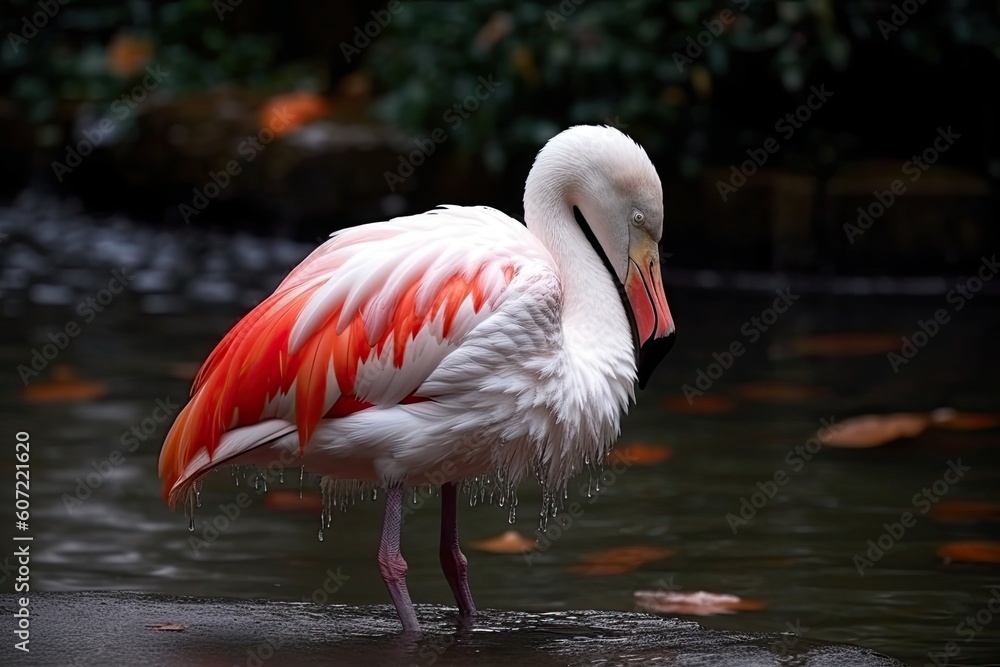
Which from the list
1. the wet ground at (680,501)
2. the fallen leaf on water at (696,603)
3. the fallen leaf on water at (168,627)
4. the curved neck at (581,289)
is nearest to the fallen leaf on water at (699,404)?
the wet ground at (680,501)

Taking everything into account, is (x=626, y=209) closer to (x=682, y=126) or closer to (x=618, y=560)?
→ (x=618, y=560)

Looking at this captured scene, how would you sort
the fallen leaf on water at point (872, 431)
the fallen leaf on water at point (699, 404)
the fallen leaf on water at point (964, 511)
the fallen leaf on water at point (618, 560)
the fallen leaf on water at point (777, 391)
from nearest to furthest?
the fallen leaf on water at point (618, 560), the fallen leaf on water at point (964, 511), the fallen leaf on water at point (872, 431), the fallen leaf on water at point (699, 404), the fallen leaf on water at point (777, 391)

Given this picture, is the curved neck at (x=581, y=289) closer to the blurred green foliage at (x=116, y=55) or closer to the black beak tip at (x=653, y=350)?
the black beak tip at (x=653, y=350)

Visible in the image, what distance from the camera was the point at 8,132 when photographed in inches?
487

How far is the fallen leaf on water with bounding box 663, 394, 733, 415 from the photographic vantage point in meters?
6.96

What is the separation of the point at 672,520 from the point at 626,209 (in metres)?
1.68

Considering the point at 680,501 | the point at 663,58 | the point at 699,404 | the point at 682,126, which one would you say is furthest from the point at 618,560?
the point at 663,58

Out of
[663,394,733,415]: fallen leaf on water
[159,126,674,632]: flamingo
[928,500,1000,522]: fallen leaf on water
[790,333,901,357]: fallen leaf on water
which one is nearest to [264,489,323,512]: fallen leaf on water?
[159,126,674,632]: flamingo

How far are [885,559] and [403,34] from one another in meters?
7.32

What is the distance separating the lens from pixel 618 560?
5090 mm

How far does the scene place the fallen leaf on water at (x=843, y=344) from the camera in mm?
8000

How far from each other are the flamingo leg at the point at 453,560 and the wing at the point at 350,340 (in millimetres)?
532

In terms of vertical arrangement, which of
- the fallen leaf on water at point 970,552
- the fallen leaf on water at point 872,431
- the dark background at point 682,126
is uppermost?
the dark background at point 682,126

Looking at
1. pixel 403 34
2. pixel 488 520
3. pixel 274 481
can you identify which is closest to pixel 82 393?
pixel 274 481
